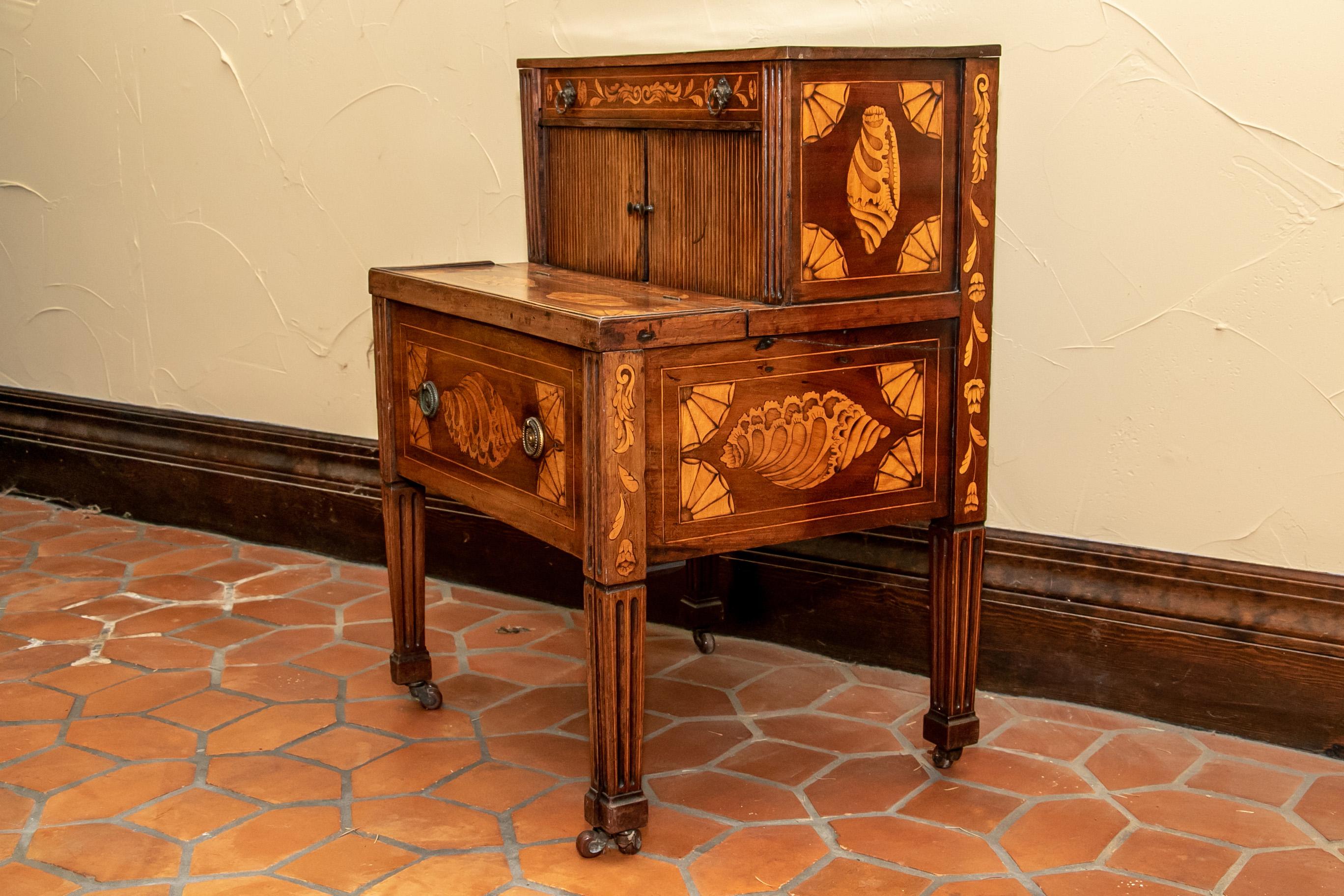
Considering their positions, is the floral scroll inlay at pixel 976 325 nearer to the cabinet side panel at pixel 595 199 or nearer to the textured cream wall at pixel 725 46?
the textured cream wall at pixel 725 46

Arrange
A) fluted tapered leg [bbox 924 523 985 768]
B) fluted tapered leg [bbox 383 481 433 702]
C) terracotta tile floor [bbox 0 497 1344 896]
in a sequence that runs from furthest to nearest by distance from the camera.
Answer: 1. fluted tapered leg [bbox 383 481 433 702]
2. fluted tapered leg [bbox 924 523 985 768]
3. terracotta tile floor [bbox 0 497 1344 896]

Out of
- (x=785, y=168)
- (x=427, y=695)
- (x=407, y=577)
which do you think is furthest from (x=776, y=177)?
(x=427, y=695)

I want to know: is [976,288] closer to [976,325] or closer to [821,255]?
[976,325]

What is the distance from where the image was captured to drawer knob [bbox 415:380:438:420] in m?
2.61

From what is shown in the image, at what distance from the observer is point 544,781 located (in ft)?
8.26

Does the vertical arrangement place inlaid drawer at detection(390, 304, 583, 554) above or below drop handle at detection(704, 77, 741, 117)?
below

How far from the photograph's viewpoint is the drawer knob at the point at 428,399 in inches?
103

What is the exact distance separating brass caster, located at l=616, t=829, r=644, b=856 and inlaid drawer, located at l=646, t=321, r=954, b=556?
474 millimetres

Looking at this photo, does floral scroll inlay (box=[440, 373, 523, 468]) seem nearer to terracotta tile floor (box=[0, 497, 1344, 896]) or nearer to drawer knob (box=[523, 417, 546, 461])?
drawer knob (box=[523, 417, 546, 461])

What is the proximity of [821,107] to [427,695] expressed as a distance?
1456mm

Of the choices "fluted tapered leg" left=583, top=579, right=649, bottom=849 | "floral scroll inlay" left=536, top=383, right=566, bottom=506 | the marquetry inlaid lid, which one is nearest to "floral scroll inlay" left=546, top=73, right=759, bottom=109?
the marquetry inlaid lid

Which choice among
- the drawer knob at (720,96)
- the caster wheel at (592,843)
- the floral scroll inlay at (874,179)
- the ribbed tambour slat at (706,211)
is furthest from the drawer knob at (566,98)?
the caster wheel at (592,843)

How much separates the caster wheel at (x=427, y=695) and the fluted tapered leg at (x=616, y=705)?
0.66m

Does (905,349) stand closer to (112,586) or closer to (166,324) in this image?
(112,586)
